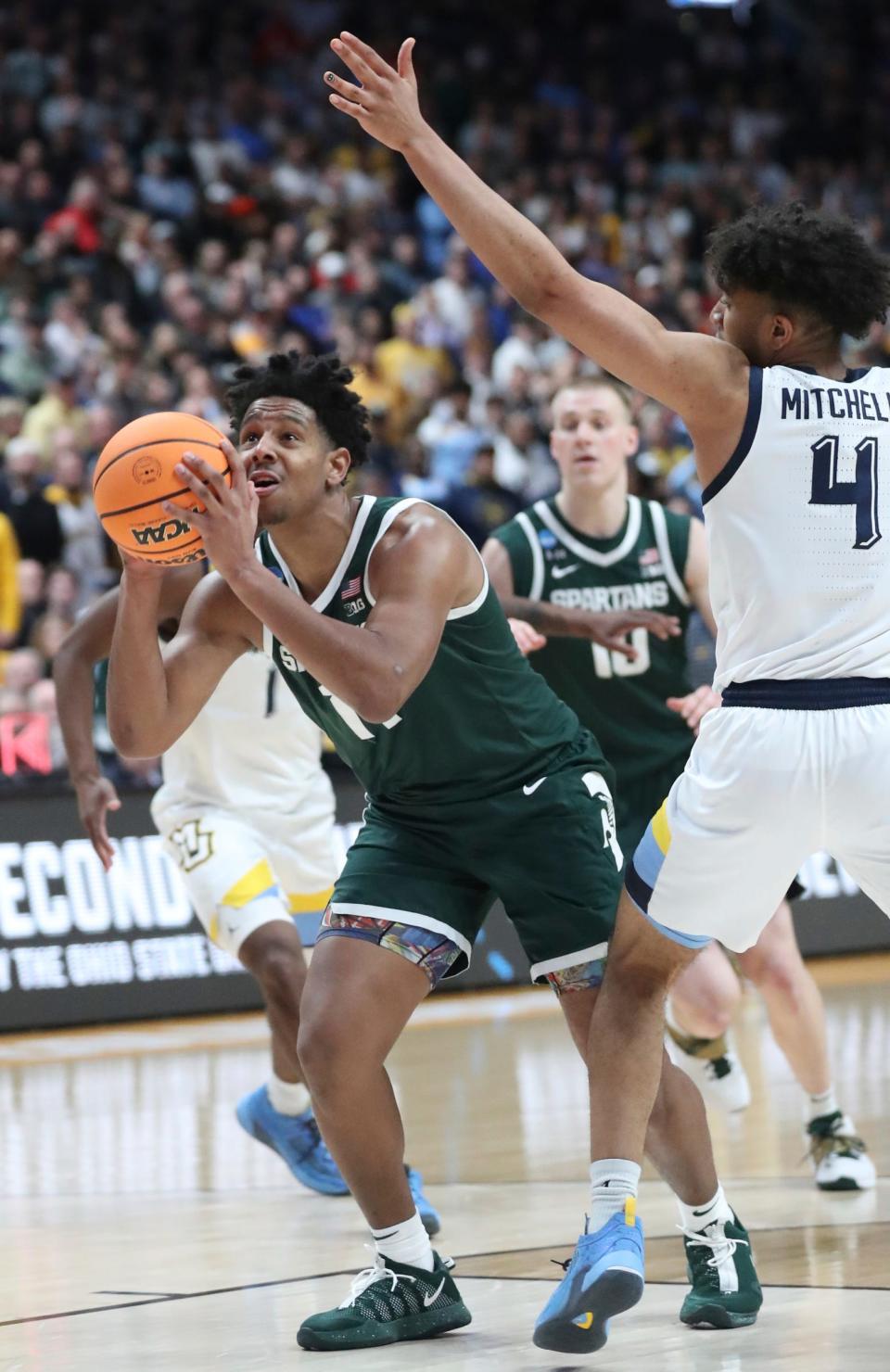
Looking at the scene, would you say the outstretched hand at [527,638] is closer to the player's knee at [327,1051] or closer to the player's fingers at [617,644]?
the player's fingers at [617,644]

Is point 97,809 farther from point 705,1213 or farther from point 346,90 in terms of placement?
point 346,90

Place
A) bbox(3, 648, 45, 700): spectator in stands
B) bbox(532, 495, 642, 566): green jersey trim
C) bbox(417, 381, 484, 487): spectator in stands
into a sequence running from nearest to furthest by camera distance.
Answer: bbox(532, 495, 642, 566): green jersey trim
bbox(3, 648, 45, 700): spectator in stands
bbox(417, 381, 484, 487): spectator in stands

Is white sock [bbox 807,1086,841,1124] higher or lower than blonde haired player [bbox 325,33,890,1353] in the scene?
lower

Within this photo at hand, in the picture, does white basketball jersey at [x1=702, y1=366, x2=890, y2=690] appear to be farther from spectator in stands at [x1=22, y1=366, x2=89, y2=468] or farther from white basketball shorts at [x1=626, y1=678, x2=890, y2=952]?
spectator in stands at [x1=22, y1=366, x2=89, y2=468]

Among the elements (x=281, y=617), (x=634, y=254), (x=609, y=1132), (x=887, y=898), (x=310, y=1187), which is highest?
(x=634, y=254)

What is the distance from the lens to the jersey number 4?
3967mm

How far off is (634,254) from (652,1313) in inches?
618

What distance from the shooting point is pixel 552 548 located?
6.65 metres

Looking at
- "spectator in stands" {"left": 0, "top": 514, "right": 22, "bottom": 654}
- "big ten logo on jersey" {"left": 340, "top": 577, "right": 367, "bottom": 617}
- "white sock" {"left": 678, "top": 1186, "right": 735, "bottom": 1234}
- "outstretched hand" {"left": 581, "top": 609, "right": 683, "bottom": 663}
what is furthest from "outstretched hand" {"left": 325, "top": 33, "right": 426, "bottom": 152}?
"spectator in stands" {"left": 0, "top": 514, "right": 22, "bottom": 654}

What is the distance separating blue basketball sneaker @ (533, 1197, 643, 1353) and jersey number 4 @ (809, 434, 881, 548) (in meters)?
1.44

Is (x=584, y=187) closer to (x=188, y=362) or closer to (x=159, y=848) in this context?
(x=188, y=362)

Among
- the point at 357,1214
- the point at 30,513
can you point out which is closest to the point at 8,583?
the point at 30,513

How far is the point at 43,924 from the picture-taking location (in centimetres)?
1014

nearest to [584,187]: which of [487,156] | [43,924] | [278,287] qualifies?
[487,156]
